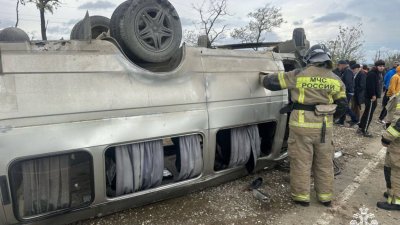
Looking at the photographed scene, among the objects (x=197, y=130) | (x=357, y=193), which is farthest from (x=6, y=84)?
(x=357, y=193)

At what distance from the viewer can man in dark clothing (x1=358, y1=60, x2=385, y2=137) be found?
7374 mm

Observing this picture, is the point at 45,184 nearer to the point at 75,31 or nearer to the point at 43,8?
the point at 75,31

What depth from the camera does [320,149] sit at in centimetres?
361

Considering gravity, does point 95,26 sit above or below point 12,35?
above

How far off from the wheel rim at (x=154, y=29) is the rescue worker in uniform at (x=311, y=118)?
1.27 metres

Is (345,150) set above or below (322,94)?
below

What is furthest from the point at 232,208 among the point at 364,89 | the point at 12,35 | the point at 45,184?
the point at 364,89

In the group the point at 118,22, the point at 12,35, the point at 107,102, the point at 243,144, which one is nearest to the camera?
the point at 107,102

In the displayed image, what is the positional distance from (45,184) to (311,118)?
2.61 meters

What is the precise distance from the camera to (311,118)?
3.54m

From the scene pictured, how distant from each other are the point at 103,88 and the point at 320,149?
7.80ft

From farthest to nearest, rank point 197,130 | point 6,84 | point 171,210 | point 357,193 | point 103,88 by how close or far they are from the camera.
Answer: point 357,193
point 171,210
point 197,130
point 103,88
point 6,84

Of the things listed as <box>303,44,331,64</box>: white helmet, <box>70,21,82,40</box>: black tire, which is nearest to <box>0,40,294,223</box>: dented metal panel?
<box>303,44,331,64</box>: white helmet

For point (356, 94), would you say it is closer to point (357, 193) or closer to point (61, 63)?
point (357, 193)
